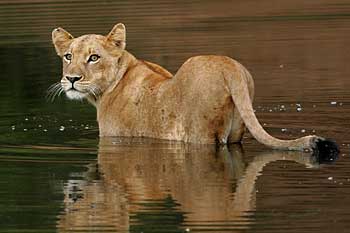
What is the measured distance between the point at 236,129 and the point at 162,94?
792 mm

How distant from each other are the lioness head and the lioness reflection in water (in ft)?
1.76

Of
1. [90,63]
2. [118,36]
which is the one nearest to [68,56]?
Answer: [90,63]

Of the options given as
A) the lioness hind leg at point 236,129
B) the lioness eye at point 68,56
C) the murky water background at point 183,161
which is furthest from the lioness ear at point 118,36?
the lioness hind leg at point 236,129

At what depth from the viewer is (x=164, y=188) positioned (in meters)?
11.1

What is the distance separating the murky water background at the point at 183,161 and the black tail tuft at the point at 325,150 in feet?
0.41

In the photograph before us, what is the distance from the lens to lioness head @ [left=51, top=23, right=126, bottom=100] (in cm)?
1377

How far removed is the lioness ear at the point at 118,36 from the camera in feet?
46.3

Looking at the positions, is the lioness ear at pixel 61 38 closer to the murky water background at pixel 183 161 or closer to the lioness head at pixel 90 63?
the lioness head at pixel 90 63

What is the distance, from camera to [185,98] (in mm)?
13141

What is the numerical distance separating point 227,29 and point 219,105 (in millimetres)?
12476

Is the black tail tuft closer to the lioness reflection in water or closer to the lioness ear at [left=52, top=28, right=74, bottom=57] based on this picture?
the lioness reflection in water

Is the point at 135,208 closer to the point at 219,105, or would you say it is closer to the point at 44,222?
the point at 44,222

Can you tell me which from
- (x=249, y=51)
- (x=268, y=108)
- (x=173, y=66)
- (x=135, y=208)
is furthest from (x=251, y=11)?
(x=135, y=208)

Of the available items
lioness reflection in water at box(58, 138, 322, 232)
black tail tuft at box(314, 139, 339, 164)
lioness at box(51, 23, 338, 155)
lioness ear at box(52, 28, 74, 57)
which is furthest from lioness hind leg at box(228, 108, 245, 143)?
lioness ear at box(52, 28, 74, 57)
